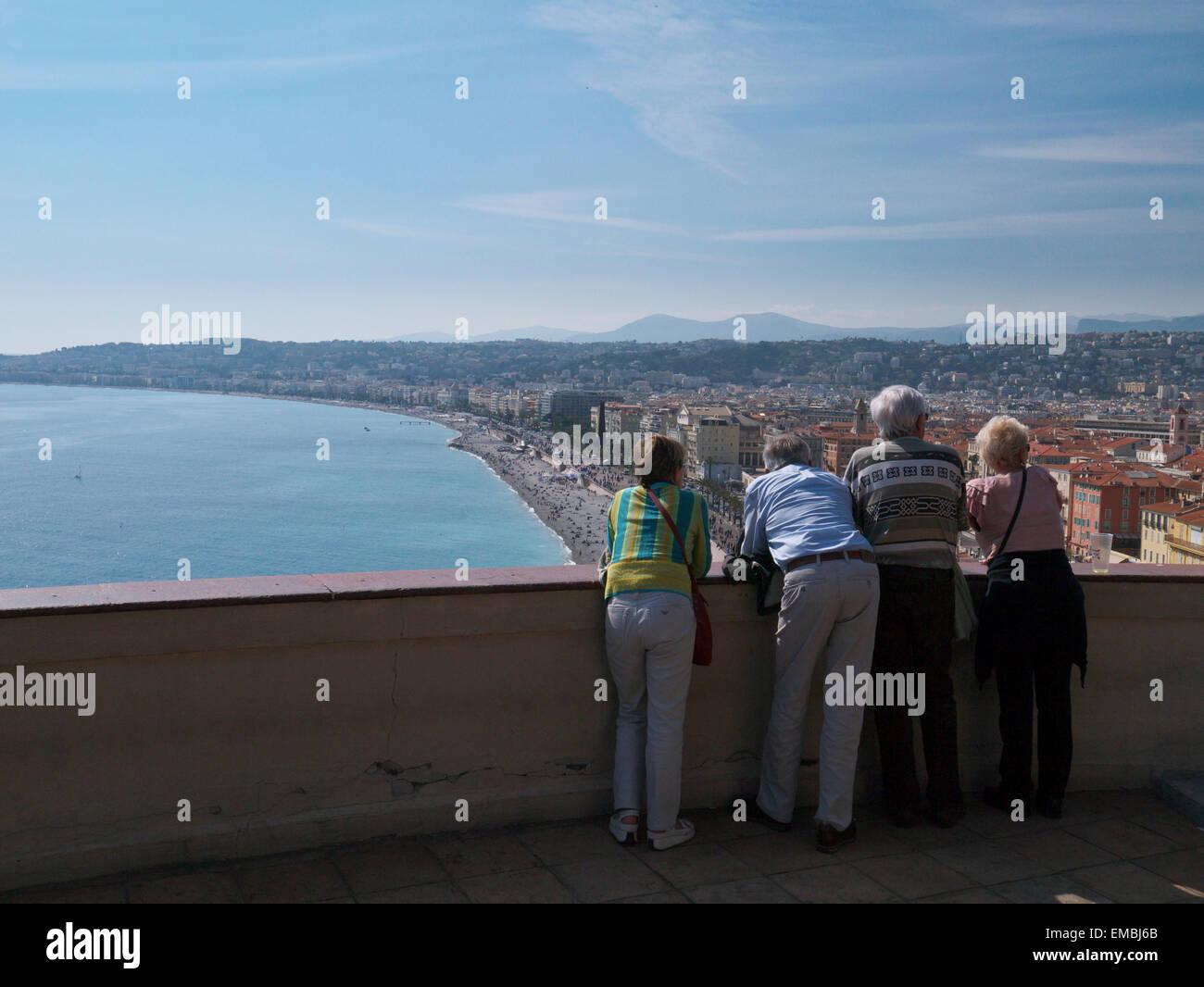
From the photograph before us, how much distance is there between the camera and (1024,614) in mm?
3053

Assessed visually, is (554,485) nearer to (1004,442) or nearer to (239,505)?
(239,505)

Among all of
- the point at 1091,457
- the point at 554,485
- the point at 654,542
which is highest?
the point at 654,542

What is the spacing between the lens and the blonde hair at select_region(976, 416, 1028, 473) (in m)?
3.04

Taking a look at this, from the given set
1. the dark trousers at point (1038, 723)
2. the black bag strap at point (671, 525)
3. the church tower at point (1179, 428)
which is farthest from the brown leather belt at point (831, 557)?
the church tower at point (1179, 428)

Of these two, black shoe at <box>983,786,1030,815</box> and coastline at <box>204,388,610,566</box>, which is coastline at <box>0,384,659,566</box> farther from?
black shoe at <box>983,786,1030,815</box>

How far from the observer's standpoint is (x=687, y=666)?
9.05ft

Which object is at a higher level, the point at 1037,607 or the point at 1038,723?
the point at 1037,607

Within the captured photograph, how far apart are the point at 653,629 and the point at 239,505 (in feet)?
211

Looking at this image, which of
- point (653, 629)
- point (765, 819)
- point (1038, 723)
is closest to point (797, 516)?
point (653, 629)

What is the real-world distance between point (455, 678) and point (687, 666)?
629 mm

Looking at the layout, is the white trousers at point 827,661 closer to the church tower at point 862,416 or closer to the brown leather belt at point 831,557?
the brown leather belt at point 831,557

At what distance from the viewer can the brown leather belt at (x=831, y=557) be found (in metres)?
2.75

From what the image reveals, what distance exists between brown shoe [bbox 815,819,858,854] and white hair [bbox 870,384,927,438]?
3.63 feet
